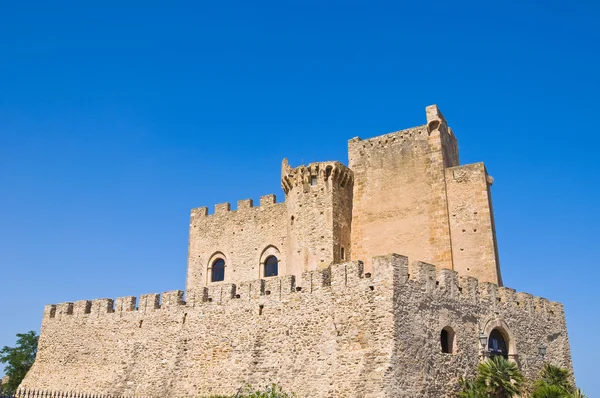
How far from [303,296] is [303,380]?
8.92ft

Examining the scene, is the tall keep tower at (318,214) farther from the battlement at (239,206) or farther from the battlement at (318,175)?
the battlement at (239,206)

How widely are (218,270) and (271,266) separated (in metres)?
3.34

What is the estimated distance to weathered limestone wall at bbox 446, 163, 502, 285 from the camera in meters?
24.9

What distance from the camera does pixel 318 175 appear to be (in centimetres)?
2742

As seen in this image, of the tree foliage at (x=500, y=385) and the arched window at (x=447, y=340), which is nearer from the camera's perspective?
the tree foliage at (x=500, y=385)

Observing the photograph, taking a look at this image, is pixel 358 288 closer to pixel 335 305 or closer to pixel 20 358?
pixel 335 305

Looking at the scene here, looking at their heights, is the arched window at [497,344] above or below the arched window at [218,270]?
below

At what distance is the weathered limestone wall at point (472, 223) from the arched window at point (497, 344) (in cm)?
307

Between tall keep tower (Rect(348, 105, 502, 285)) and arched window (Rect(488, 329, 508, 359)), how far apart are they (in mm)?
3009

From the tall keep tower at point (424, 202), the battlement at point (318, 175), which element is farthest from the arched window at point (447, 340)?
the battlement at point (318, 175)

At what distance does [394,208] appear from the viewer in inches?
1080

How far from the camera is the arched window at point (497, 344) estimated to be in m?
21.4

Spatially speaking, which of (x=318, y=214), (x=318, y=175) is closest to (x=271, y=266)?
(x=318, y=214)

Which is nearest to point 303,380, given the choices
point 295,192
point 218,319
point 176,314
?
point 218,319
